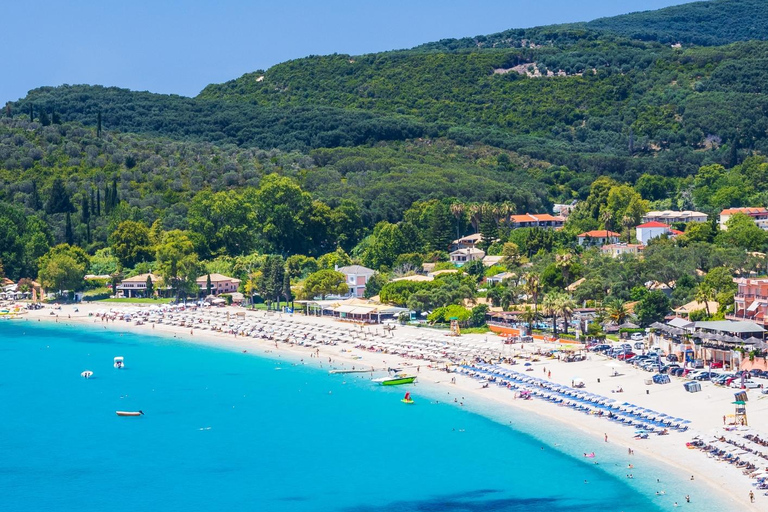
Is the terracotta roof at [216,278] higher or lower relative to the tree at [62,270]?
lower

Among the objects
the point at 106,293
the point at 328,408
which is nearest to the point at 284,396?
the point at 328,408

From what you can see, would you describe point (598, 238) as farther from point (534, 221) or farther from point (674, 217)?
point (534, 221)

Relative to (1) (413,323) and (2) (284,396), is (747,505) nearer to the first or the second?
(2) (284,396)

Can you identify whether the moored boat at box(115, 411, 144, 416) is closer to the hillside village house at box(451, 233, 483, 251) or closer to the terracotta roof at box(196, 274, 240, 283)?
the terracotta roof at box(196, 274, 240, 283)

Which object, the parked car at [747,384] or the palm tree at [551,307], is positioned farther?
the palm tree at [551,307]

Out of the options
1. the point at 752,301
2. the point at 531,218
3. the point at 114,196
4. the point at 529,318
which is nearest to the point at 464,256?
the point at 531,218

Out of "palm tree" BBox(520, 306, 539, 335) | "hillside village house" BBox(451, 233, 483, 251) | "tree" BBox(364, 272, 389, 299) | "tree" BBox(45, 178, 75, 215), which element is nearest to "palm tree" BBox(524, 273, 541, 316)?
"palm tree" BBox(520, 306, 539, 335)

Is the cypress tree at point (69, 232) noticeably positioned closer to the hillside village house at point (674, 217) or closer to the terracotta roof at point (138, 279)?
the terracotta roof at point (138, 279)

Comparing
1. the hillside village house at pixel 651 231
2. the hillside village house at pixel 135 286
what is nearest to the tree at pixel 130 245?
the hillside village house at pixel 135 286
